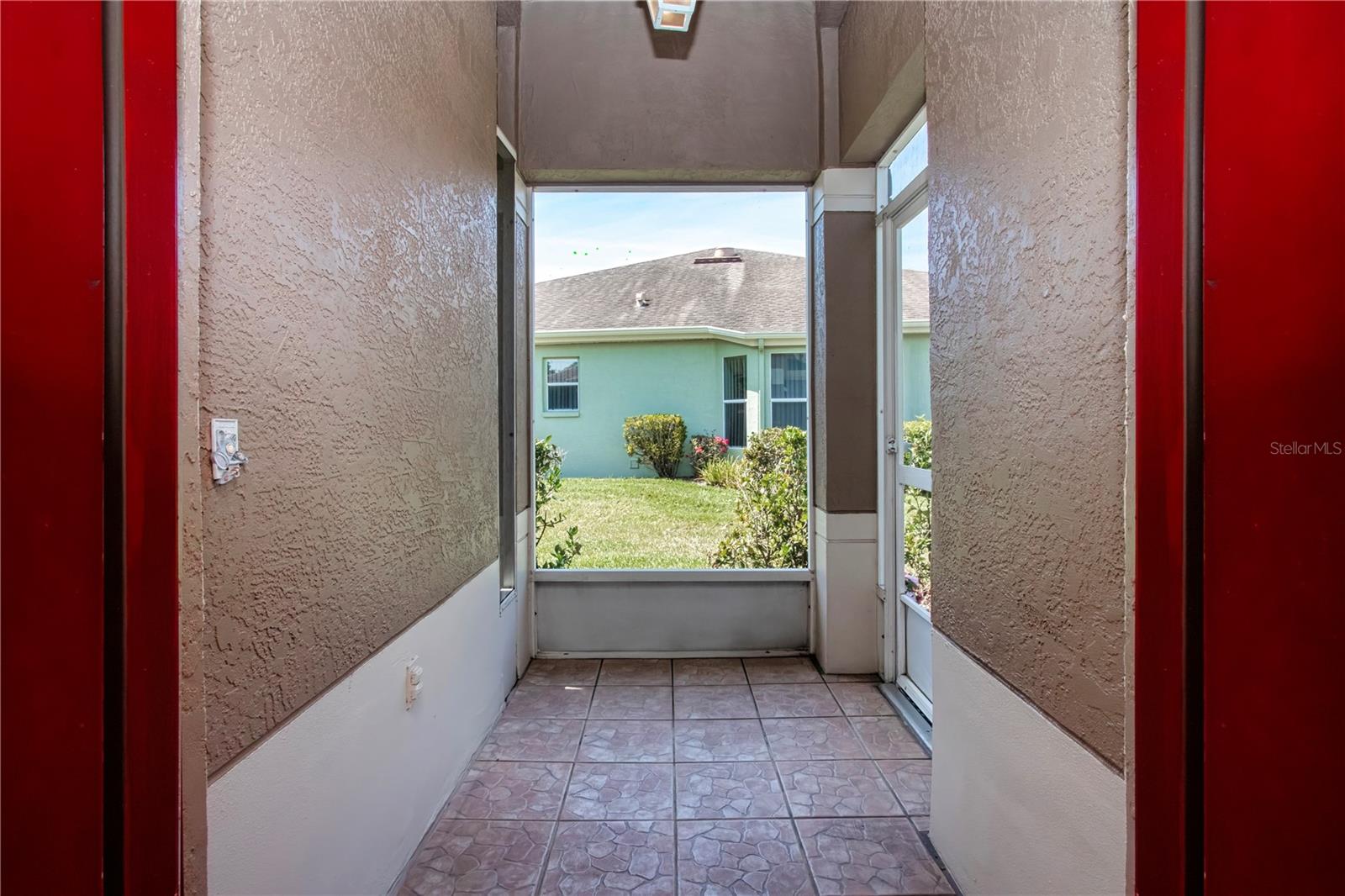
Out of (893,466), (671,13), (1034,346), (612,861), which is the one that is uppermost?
(671,13)

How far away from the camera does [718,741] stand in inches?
108

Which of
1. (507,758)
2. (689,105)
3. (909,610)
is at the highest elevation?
(689,105)

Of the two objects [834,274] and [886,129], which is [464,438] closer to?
[834,274]

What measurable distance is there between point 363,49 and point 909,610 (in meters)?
3.25

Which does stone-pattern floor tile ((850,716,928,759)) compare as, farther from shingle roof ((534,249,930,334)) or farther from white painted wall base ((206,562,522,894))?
shingle roof ((534,249,930,334))

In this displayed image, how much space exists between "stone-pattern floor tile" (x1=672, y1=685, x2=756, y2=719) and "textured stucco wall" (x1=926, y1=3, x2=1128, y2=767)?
1429 mm

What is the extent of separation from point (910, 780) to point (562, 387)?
4.46 meters

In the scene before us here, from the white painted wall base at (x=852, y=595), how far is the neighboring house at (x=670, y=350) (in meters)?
1.66

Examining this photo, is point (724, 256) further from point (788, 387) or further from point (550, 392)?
point (550, 392)

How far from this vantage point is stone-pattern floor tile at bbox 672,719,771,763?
2598 millimetres

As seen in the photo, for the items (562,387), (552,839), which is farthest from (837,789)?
(562,387)
